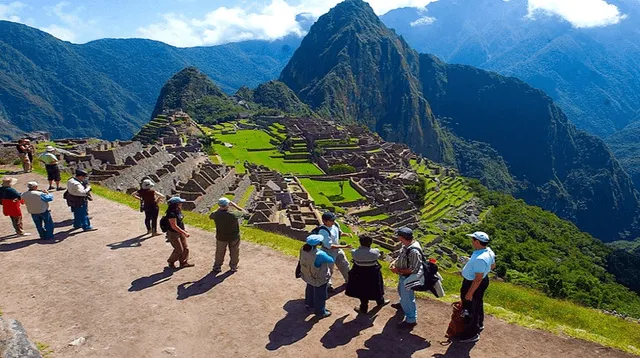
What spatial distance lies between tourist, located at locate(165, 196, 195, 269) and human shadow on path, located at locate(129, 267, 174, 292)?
27 centimetres

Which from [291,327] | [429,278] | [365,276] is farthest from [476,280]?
[291,327]

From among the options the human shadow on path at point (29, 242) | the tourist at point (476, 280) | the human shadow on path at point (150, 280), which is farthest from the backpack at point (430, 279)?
the human shadow on path at point (29, 242)

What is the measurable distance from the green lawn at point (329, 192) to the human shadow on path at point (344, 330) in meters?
38.1

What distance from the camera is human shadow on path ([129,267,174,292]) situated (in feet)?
29.6

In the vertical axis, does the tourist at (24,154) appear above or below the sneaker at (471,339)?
above

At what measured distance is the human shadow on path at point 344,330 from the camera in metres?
7.24

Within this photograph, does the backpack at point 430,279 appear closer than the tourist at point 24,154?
Yes

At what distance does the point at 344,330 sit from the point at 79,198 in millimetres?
8423

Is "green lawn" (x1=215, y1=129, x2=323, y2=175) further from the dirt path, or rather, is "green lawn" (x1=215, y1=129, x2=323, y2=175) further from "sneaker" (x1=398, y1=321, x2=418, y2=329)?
Result: "sneaker" (x1=398, y1=321, x2=418, y2=329)

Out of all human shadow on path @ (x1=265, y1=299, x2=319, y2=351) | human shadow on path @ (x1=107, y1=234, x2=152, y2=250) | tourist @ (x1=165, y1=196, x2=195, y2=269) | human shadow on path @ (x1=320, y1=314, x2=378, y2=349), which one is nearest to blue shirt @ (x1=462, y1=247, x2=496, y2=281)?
human shadow on path @ (x1=320, y1=314, x2=378, y2=349)

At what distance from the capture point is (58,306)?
8.20 meters

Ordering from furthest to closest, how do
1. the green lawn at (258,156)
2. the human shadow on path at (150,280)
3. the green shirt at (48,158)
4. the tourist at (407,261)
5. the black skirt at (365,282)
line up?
the green lawn at (258,156) < the green shirt at (48,158) < the human shadow on path at (150,280) < the black skirt at (365,282) < the tourist at (407,261)

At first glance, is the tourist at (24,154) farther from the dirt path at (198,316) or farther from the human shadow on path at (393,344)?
the human shadow on path at (393,344)

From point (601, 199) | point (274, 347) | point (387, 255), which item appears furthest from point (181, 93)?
point (601, 199)
